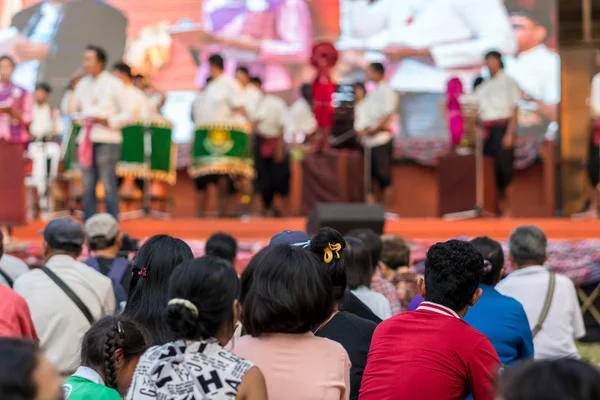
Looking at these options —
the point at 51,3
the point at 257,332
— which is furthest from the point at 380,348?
the point at 51,3

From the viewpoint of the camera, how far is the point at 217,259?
2.28 meters

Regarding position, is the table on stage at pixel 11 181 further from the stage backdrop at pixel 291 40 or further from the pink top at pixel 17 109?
the stage backdrop at pixel 291 40

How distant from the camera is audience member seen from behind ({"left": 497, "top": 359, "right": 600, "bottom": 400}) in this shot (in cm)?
144

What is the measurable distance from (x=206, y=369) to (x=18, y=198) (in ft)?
22.0

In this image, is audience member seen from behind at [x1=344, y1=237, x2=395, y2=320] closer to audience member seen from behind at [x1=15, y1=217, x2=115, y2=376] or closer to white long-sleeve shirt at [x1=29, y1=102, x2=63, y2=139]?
audience member seen from behind at [x1=15, y1=217, x2=115, y2=376]

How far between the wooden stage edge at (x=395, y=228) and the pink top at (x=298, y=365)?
6.14 m

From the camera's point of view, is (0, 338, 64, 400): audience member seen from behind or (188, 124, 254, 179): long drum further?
(188, 124, 254, 179): long drum

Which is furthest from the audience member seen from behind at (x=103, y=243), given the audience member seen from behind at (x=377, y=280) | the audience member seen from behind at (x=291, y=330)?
the audience member seen from behind at (x=291, y=330)

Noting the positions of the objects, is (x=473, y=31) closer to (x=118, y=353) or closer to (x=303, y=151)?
(x=303, y=151)

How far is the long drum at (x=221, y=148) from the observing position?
9.34 metres

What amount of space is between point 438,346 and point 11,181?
6.46m

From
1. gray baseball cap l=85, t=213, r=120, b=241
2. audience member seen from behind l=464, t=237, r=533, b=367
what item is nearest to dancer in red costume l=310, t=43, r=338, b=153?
gray baseball cap l=85, t=213, r=120, b=241

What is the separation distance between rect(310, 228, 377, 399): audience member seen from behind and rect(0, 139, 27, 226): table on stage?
5.90 m

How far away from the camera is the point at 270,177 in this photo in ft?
34.9
